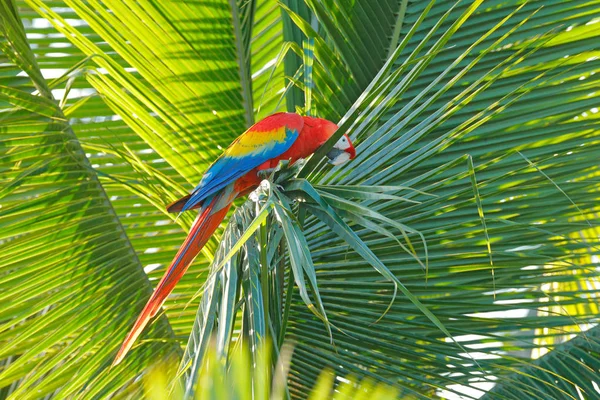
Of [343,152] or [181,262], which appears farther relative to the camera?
[343,152]

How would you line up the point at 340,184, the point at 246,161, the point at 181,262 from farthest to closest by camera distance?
the point at 246,161 < the point at 340,184 < the point at 181,262

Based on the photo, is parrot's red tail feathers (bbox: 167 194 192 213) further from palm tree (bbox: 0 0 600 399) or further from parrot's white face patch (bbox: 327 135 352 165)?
parrot's white face patch (bbox: 327 135 352 165)

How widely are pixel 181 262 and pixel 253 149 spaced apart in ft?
1.51

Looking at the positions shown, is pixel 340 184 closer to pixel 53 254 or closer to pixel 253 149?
pixel 253 149

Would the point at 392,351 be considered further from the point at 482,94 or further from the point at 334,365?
the point at 482,94

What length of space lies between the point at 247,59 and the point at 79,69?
0.48m

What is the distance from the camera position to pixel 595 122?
1.84 metres

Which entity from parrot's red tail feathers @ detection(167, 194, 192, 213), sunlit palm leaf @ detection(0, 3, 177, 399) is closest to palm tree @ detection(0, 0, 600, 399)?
sunlit palm leaf @ detection(0, 3, 177, 399)

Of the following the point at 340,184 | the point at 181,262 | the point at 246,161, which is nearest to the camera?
the point at 181,262

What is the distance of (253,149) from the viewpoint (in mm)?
1838

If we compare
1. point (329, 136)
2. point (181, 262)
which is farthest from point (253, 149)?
point (181, 262)

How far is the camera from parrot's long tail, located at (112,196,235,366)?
1.33 meters

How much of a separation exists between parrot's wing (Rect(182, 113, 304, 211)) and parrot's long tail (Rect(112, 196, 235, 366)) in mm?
48

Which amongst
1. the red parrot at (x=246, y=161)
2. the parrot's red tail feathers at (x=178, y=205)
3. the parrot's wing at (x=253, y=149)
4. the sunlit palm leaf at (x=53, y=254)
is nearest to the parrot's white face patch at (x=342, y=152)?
the red parrot at (x=246, y=161)
